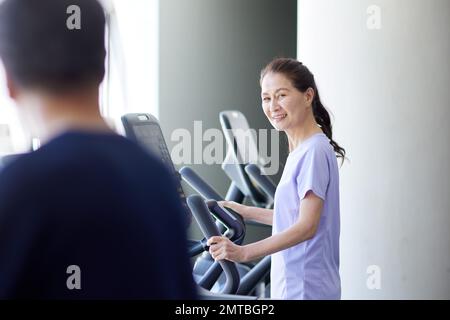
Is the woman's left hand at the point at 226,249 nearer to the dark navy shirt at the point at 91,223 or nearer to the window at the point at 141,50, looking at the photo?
the dark navy shirt at the point at 91,223

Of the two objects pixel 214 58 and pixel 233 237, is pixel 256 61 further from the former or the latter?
pixel 233 237

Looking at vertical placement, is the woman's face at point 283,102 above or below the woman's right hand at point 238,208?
above

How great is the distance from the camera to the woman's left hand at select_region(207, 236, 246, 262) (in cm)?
176

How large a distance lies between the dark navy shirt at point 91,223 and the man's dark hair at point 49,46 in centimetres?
11

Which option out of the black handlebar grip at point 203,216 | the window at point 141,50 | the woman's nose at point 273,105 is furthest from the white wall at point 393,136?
the window at point 141,50

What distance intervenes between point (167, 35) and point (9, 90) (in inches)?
141

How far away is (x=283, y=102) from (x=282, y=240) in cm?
37

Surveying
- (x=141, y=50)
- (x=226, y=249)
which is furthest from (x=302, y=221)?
(x=141, y=50)

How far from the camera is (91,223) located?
2.48 ft

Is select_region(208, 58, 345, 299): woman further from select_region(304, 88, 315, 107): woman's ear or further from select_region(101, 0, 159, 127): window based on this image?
select_region(101, 0, 159, 127): window

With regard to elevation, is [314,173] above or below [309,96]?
below

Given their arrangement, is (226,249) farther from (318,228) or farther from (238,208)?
(238,208)

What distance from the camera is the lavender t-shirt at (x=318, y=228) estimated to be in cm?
179

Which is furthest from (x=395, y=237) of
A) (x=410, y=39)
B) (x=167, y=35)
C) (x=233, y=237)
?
(x=167, y=35)
